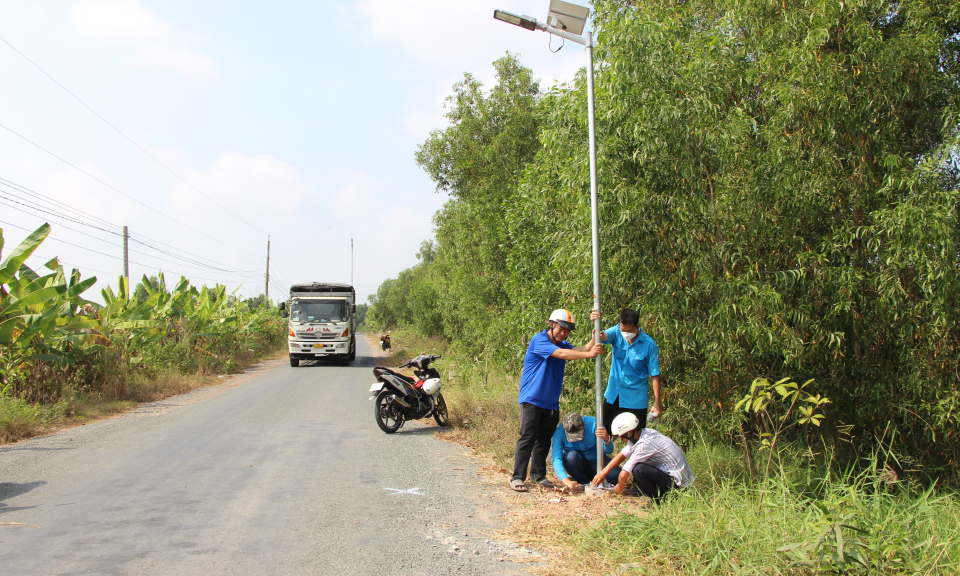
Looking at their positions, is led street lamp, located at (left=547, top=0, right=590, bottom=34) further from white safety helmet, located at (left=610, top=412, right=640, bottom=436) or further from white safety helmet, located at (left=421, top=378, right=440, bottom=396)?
white safety helmet, located at (left=421, top=378, right=440, bottom=396)

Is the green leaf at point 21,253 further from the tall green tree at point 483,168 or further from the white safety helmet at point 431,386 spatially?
the tall green tree at point 483,168

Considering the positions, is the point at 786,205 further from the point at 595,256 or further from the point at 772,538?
the point at 772,538

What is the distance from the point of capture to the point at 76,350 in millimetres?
12023

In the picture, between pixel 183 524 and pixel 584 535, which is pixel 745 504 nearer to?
pixel 584 535

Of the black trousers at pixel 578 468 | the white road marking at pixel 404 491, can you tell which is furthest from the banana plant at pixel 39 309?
the black trousers at pixel 578 468

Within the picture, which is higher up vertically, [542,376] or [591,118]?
[591,118]

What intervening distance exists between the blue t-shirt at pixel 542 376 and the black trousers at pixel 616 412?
546 mm

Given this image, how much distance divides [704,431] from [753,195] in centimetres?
291

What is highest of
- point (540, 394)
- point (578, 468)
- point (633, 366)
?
point (633, 366)

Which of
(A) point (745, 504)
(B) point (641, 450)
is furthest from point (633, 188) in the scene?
(A) point (745, 504)

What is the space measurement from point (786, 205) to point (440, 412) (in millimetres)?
6042

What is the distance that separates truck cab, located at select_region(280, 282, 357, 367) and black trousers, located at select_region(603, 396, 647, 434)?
59.5ft

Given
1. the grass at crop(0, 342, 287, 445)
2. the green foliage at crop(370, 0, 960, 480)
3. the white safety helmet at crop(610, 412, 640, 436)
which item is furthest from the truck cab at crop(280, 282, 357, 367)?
the white safety helmet at crop(610, 412, 640, 436)

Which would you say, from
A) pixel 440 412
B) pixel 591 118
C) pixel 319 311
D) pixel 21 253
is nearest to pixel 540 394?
pixel 591 118
